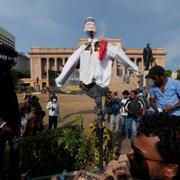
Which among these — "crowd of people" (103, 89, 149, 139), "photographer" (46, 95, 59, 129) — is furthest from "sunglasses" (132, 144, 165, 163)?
"photographer" (46, 95, 59, 129)

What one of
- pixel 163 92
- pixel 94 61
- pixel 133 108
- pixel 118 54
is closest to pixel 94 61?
pixel 94 61

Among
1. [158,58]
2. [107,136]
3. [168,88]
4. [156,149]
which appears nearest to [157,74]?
[168,88]

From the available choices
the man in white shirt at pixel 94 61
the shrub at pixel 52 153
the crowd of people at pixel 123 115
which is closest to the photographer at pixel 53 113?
the crowd of people at pixel 123 115

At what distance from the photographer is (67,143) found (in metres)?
6.44

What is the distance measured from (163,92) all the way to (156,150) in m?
4.17

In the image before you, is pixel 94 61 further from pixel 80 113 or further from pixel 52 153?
pixel 80 113

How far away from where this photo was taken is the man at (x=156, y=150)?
5.92 ft

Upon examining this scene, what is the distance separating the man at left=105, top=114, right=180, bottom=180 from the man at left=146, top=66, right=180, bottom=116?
3821mm

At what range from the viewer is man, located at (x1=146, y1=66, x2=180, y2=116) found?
5758mm

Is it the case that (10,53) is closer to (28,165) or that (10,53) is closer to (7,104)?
(7,104)

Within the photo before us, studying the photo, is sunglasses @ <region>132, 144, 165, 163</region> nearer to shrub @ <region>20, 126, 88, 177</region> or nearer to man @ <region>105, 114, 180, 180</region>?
man @ <region>105, 114, 180, 180</region>

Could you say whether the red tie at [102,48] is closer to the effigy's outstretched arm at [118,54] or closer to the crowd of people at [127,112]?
the effigy's outstretched arm at [118,54]

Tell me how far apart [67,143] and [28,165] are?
71cm

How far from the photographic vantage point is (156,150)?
1854mm
